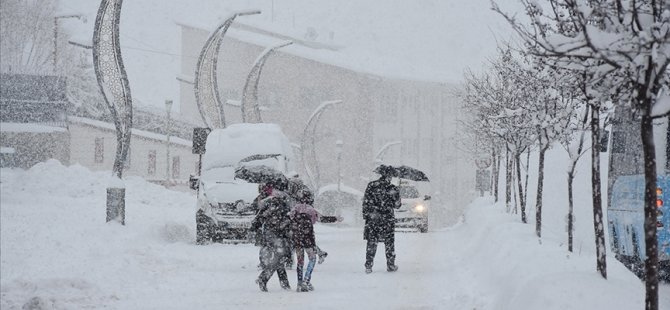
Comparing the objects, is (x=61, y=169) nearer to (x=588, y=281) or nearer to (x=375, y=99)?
(x=588, y=281)

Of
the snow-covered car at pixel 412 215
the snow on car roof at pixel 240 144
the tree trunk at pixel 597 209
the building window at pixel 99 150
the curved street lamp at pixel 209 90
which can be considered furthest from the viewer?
the building window at pixel 99 150

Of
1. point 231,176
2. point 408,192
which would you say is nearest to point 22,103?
point 231,176

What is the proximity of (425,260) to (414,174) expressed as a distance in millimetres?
1730

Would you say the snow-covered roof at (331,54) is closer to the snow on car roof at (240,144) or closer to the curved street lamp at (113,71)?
the snow on car roof at (240,144)

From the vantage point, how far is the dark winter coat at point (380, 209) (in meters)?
15.5

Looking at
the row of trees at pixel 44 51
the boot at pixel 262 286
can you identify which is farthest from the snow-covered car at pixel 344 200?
the boot at pixel 262 286

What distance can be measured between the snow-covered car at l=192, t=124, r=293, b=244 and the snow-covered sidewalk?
0.50 m

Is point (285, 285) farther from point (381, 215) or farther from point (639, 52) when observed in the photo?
point (639, 52)

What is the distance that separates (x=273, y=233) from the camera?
1277cm

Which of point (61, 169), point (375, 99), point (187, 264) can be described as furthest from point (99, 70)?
point (375, 99)

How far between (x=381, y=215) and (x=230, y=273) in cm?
277

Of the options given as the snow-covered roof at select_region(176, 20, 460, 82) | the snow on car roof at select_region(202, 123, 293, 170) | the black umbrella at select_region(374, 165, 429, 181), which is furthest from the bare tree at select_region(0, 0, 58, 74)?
the black umbrella at select_region(374, 165, 429, 181)

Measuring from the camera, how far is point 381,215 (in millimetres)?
15641

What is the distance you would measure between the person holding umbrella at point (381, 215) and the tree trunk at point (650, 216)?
909cm
